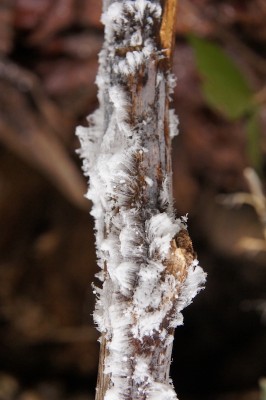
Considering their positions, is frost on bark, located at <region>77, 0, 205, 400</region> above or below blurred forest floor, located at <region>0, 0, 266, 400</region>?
below

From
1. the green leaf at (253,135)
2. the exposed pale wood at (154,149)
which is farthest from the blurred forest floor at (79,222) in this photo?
→ the exposed pale wood at (154,149)

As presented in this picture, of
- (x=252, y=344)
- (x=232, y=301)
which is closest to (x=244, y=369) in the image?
(x=252, y=344)

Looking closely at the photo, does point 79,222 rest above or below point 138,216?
above

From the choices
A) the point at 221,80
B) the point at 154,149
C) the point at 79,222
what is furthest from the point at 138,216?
the point at 79,222

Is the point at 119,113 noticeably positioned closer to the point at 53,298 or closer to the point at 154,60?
the point at 154,60

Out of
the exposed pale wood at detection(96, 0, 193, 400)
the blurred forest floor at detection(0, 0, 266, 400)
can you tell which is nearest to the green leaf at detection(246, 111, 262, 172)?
the blurred forest floor at detection(0, 0, 266, 400)

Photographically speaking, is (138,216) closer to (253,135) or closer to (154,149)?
(154,149)

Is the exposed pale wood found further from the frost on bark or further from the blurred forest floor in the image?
the blurred forest floor

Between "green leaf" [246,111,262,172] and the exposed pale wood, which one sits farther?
"green leaf" [246,111,262,172]
